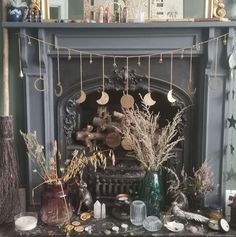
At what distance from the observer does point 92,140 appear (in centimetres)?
231

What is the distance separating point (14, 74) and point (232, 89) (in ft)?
4.18

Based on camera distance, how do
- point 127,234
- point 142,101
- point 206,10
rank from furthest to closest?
point 142,101 < point 206,10 < point 127,234

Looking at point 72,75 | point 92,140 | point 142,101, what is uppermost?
point 72,75

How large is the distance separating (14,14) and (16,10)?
3cm

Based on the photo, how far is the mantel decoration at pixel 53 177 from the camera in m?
1.99

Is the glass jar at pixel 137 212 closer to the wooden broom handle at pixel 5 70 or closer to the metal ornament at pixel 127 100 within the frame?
the metal ornament at pixel 127 100

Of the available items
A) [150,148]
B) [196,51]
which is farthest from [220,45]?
[150,148]

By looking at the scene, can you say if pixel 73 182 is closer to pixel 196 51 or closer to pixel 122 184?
pixel 122 184

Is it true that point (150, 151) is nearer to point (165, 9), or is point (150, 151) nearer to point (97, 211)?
point (97, 211)

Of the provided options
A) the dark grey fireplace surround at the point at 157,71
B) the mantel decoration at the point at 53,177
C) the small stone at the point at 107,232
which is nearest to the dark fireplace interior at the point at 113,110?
the dark grey fireplace surround at the point at 157,71

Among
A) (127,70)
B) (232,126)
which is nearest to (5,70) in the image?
(127,70)

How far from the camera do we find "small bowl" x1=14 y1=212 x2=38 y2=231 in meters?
1.95

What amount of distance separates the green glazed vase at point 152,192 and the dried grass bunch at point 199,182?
187mm

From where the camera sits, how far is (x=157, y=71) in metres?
2.15
